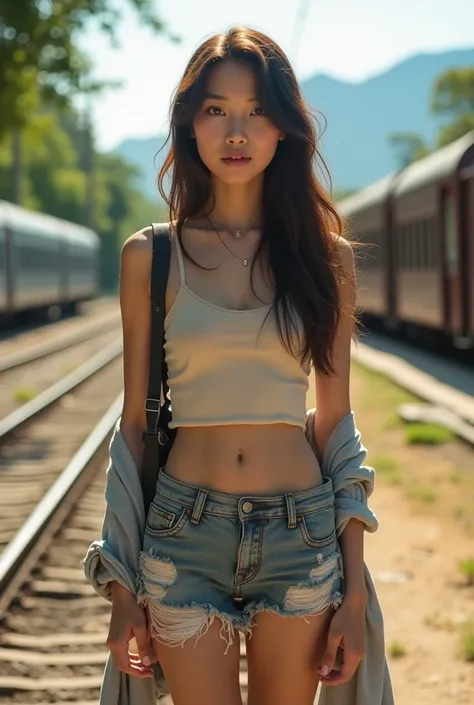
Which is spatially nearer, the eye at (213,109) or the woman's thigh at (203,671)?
the woman's thigh at (203,671)

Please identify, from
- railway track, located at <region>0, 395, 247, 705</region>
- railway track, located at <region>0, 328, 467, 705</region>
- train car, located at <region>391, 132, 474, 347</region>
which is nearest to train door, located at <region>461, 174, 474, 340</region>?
train car, located at <region>391, 132, 474, 347</region>

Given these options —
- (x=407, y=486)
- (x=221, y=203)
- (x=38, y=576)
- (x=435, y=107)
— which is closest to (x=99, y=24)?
(x=407, y=486)

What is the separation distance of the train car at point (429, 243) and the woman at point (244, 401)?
30.7ft

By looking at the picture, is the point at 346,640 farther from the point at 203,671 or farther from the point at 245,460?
the point at 245,460

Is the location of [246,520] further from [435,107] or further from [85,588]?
[435,107]

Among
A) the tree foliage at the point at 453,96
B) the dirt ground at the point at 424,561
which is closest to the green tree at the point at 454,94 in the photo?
the tree foliage at the point at 453,96

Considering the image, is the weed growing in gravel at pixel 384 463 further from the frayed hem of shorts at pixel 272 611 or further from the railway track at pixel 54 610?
the frayed hem of shorts at pixel 272 611

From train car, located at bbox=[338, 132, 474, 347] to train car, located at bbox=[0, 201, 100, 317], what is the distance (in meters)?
8.64

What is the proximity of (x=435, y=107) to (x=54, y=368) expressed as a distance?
70085 millimetres

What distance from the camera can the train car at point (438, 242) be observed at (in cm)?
1714

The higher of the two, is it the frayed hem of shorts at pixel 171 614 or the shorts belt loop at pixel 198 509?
the shorts belt loop at pixel 198 509

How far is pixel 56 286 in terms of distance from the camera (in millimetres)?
40156

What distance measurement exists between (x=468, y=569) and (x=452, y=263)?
11.7 metres

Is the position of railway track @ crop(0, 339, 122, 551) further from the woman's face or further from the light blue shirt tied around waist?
the woman's face
